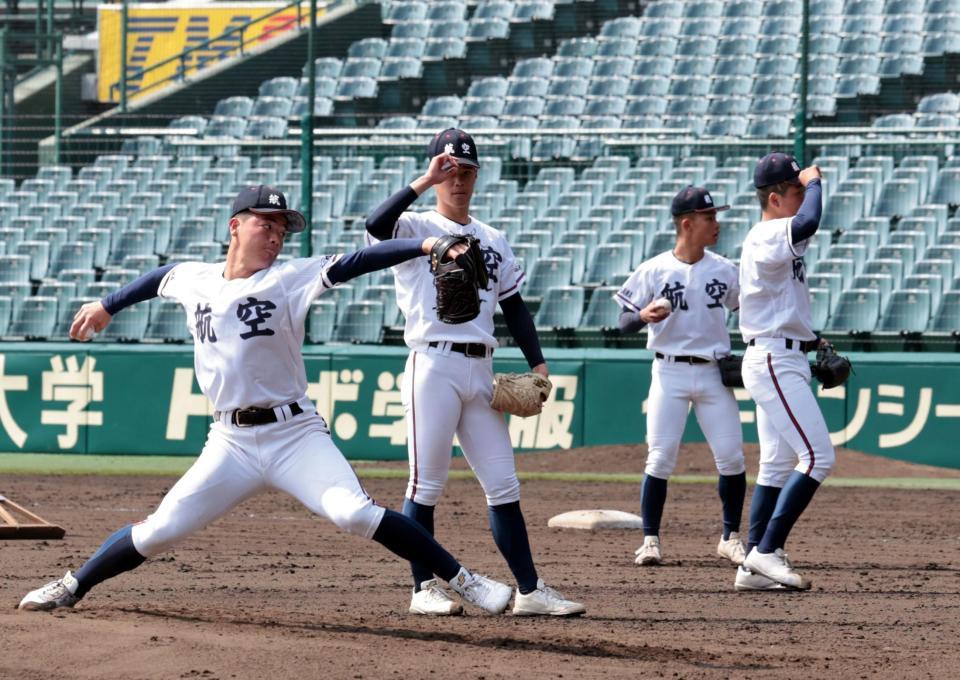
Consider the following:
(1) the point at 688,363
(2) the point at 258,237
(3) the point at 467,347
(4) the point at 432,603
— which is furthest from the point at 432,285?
(1) the point at 688,363

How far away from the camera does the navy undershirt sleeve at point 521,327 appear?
6762 millimetres

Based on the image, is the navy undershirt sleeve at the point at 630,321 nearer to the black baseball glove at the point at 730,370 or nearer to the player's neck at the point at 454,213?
the black baseball glove at the point at 730,370

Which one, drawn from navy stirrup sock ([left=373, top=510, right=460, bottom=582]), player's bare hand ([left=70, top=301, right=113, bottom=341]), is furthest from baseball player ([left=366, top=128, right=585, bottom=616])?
player's bare hand ([left=70, top=301, right=113, bottom=341])

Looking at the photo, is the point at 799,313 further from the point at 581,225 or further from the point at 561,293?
the point at 581,225

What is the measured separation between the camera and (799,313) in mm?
7668

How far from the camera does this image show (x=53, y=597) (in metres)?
6.01

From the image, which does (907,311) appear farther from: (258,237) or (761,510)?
(258,237)

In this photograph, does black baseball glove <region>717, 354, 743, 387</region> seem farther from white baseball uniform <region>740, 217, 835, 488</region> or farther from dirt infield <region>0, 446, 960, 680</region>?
dirt infield <region>0, 446, 960, 680</region>

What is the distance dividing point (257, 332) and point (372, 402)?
→ 9.75 metres

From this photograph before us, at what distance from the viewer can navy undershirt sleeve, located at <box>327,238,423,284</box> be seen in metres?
5.49

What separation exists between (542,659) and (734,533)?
345 cm

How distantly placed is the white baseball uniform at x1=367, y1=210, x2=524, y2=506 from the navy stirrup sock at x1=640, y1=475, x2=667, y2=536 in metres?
2.25

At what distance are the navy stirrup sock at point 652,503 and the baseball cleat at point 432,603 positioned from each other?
230cm

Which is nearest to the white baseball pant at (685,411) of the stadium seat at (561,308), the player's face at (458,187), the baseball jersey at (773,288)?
the baseball jersey at (773,288)
